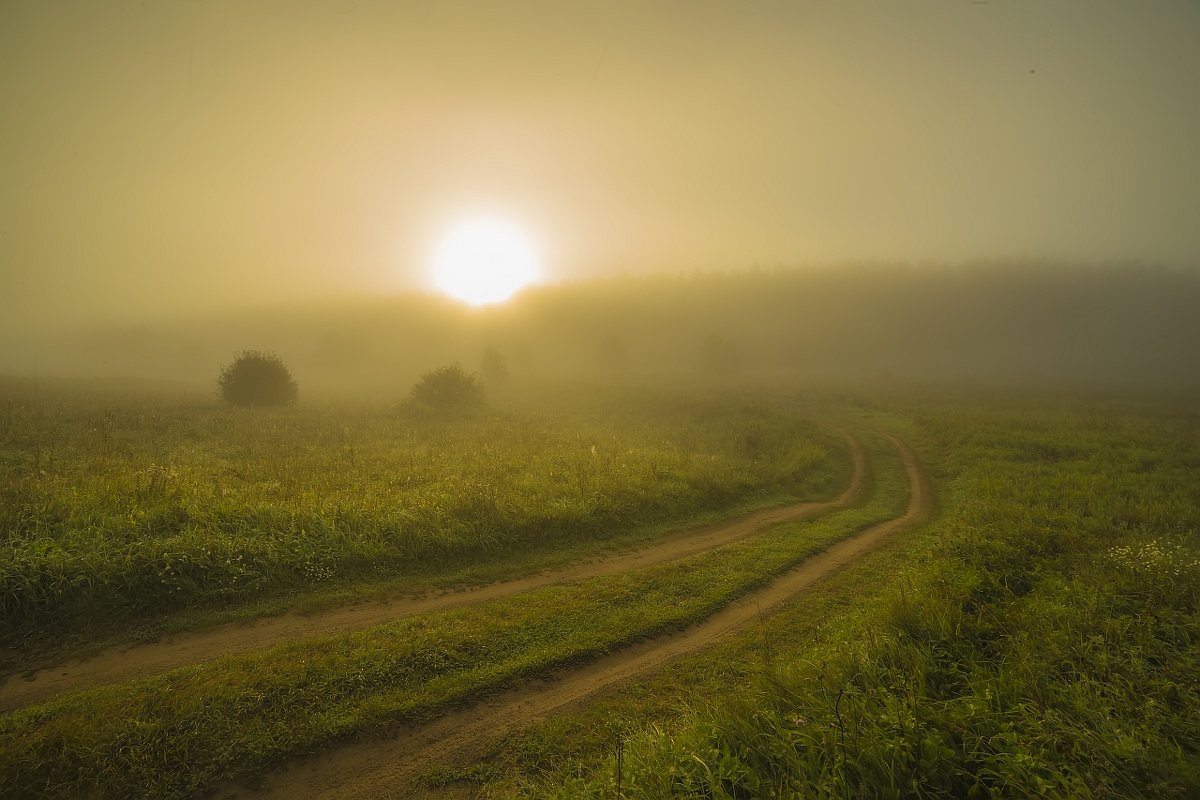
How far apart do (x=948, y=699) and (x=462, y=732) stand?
18.1 ft

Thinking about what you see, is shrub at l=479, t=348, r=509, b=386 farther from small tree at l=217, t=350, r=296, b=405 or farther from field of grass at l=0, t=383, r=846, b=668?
field of grass at l=0, t=383, r=846, b=668

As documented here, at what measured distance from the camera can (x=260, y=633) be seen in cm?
760

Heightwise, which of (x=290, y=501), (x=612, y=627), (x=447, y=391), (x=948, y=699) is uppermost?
(x=447, y=391)

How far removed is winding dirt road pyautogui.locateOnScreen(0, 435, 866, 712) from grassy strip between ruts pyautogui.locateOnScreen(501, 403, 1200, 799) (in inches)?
152

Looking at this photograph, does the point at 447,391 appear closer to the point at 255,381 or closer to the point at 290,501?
the point at 255,381

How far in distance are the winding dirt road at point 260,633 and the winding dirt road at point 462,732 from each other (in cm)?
285

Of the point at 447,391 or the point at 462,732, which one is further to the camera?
the point at 447,391

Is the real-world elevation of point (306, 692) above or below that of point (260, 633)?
above

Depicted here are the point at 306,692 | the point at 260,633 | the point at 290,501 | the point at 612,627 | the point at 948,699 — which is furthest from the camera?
the point at 290,501

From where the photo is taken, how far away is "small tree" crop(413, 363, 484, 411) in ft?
127

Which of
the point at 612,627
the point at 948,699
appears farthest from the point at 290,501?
the point at 948,699

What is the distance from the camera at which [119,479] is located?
445 inches

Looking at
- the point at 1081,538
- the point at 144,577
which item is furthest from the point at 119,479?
the point at 1081,538

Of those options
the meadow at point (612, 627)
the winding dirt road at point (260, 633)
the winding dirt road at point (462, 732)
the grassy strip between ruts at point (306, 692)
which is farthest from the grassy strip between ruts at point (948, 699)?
the winding dirt road at point (260, 633)
